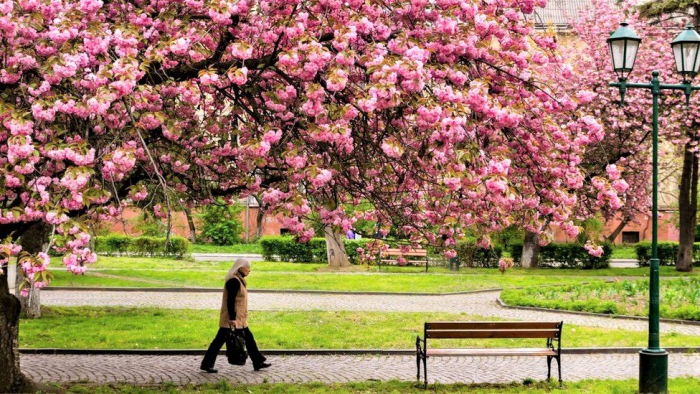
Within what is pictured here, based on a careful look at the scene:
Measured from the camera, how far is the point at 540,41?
361 inches

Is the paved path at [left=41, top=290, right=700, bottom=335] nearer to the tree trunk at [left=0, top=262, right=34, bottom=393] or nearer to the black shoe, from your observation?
the black shoe

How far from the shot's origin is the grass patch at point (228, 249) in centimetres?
4156

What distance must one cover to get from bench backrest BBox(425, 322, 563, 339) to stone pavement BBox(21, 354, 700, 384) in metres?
0.69

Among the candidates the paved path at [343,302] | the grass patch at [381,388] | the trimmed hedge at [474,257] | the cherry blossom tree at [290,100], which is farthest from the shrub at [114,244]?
the cherry blossom tree at [290,100]

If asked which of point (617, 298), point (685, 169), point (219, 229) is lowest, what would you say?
point (617, 298)

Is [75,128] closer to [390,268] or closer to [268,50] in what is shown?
[268,50]

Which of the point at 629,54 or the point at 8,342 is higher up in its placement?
the point at 629,54

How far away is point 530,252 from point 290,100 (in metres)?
27.8

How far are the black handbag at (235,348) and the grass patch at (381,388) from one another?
69cm

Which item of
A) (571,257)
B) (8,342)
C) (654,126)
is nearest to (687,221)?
(571,257)

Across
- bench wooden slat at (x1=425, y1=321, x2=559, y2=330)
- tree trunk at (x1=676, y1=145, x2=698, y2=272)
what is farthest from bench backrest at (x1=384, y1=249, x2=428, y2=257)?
bench wooden slat at (x1=425, y1=321, x2=559, y2=330)

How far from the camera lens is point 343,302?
20.5m

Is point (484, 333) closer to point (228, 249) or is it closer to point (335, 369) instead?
point (335, 369)

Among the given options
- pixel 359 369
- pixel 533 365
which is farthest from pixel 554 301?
pixel 359 369
